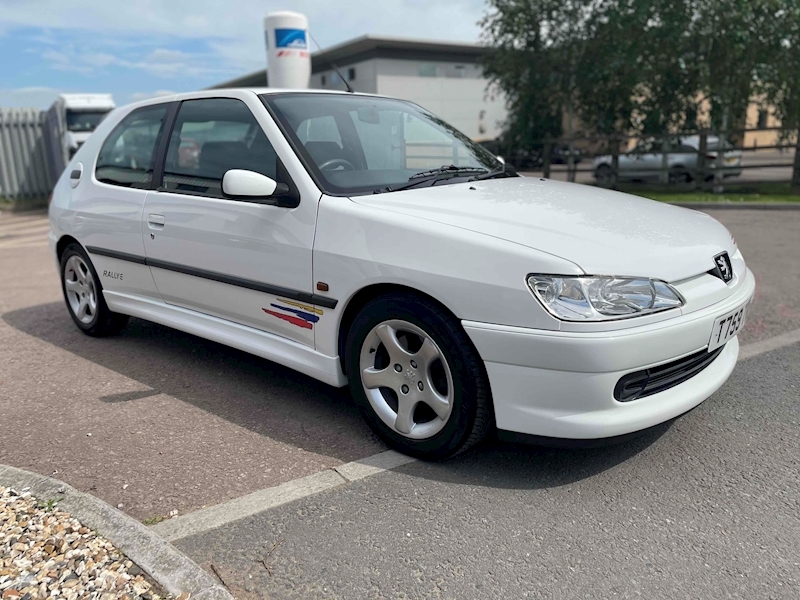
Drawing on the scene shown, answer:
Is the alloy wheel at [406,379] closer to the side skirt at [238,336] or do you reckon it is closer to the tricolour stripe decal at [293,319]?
the side skirt at [238,336]

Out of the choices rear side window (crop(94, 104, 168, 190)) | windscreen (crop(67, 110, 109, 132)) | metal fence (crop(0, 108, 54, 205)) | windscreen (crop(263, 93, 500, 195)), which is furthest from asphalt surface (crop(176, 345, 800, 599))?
windscreen (crop(67, 110, 109, 132))

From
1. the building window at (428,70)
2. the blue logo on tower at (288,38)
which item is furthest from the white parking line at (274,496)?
the building window at (428,70)

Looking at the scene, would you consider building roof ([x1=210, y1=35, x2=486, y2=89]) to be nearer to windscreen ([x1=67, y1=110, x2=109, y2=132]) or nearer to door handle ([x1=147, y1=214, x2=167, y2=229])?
windscreen ([x1=67, y1=110, x2=109, y2=132])

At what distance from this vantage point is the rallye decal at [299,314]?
3359 millimetres

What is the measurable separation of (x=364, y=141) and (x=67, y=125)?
66.8 ft

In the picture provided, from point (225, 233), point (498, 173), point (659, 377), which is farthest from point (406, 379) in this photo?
point (498, 173)

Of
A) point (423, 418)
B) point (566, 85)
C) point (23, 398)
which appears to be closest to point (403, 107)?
point (423, 418)

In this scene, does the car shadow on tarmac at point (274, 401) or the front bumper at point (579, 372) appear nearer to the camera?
the front bumper at point (579, 372)

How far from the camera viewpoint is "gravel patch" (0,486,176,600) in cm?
211

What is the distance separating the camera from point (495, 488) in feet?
9.45

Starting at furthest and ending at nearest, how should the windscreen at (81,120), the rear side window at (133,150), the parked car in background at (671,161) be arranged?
the windscreen at (81,120) → the parked car in background at (671,161) → the rear side window at (133,150)

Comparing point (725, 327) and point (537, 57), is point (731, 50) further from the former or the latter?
point (725, 327)

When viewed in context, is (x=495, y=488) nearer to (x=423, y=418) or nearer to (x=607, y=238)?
(x=423, y=418)

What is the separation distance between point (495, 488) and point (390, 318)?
2.79 feet
